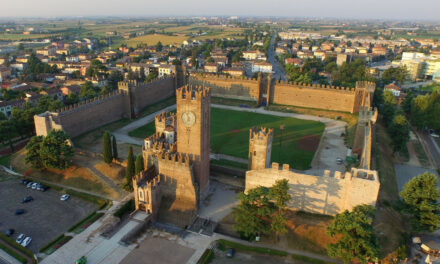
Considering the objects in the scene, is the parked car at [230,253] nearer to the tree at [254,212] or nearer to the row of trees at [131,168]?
the tree at [254,212]

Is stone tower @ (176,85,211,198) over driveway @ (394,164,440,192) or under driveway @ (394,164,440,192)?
over

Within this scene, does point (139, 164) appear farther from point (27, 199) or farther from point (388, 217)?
point (388, 217)

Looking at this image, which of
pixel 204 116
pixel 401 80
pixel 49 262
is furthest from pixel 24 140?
pixel 401 80

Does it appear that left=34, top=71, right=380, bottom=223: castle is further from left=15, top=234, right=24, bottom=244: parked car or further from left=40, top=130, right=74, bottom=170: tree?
left=40, top=130, right=74, bottom=170: tree

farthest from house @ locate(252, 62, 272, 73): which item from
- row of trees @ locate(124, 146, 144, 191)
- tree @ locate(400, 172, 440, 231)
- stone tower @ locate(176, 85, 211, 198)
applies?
tree @ locate(400, 172, 440, 231)

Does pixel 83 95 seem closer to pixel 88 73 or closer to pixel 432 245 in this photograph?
pixel 88 73

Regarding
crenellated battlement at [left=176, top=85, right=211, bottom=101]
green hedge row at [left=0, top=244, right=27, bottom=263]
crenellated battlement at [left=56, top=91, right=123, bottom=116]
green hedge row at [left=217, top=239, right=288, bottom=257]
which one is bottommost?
green hedge row at [left=0, top=244, right=27, bottom=263]

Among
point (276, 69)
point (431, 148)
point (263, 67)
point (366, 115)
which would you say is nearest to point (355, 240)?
point (366, 115)
